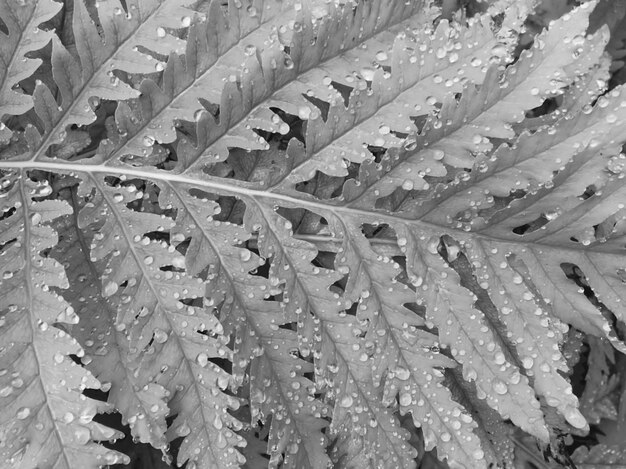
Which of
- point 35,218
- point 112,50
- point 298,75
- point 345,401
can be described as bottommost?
point 345,401

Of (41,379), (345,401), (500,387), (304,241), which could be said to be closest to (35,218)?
(41,379)

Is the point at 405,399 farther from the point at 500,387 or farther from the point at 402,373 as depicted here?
the point at 500,387

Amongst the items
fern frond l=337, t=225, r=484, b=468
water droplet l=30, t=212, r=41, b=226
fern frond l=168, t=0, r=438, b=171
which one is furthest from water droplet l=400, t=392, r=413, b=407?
water droplet l=30, t=212, r=41, b=226

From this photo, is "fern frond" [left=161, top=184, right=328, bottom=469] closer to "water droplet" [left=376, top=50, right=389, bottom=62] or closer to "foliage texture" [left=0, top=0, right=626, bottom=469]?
"foliage texture" [left=0, top=0, right=626, bottom=469]

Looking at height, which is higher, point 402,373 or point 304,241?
point 304,241

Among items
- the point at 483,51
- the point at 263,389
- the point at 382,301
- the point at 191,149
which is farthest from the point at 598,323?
the point at 191,149

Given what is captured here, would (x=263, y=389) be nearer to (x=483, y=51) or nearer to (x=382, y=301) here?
(x=382, y=301)

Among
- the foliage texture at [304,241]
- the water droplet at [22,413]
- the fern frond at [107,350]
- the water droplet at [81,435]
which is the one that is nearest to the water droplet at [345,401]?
the foliage texture at [304,241]

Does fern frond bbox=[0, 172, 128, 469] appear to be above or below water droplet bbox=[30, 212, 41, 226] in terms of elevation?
below
